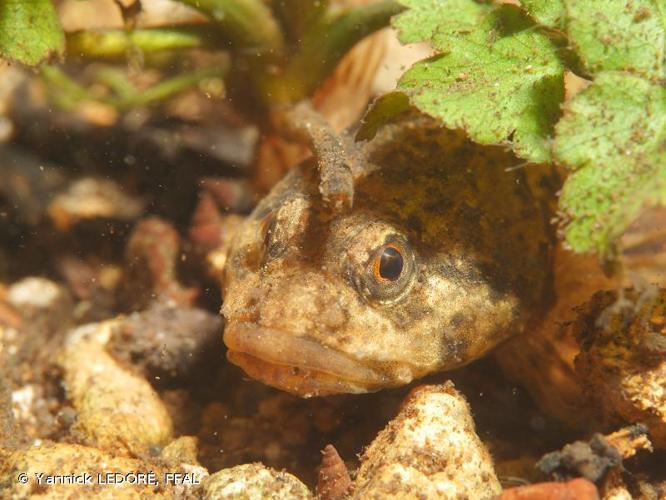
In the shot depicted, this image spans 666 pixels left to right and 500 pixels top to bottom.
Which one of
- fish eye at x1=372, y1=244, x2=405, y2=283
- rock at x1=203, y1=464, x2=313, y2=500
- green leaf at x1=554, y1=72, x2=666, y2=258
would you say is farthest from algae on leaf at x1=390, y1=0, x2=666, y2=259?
rock at x1=203, y1=464, x2=313, y2=500

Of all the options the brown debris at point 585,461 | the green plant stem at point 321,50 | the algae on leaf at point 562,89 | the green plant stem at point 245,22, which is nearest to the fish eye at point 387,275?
the algae on leaf at point 562,89

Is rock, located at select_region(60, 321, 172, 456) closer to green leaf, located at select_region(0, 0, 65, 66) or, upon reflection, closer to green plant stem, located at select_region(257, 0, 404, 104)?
green leaf, located at select_region(0, 0, 65, 66)

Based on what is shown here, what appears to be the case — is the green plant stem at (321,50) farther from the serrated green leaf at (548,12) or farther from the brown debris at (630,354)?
the brown debris at (630,354)

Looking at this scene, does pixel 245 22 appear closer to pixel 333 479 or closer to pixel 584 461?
pixel 333 479

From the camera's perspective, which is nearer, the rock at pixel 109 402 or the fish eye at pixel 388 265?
the fish eye at pixel 388 265

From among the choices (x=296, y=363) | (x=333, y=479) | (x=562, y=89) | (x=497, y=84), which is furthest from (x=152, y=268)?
(x=562, y=89)
